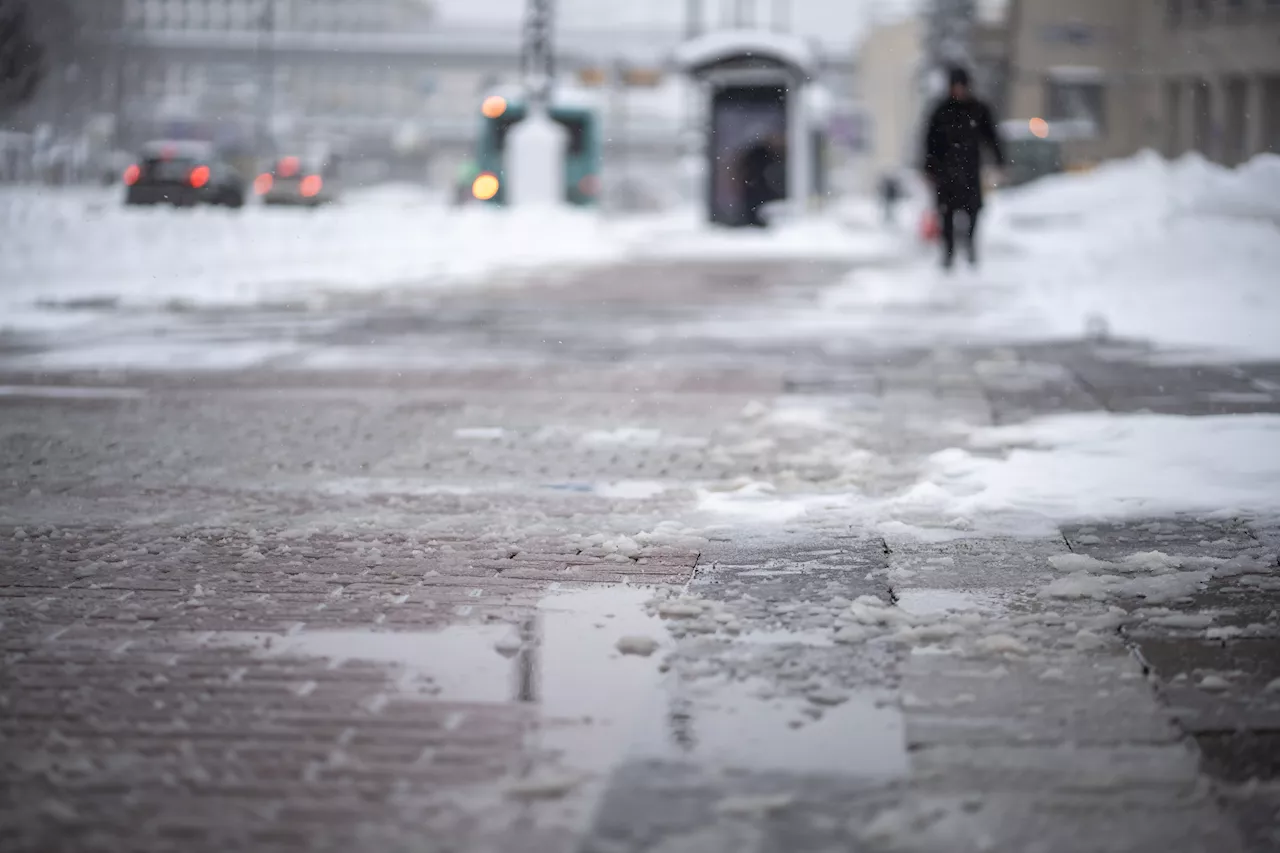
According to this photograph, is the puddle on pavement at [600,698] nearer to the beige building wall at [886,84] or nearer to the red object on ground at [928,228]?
the red object on ground at [928,228]

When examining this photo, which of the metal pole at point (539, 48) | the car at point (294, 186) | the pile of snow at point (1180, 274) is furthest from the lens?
the car at point (294, 186)

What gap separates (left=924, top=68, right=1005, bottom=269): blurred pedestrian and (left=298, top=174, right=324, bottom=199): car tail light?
31283 millimetres

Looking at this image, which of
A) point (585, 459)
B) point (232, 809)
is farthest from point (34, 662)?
point (585, 459)

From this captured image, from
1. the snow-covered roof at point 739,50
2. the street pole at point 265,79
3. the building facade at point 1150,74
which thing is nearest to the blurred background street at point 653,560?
the snow-covered roof at point 739,50

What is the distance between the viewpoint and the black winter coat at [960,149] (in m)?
17.9

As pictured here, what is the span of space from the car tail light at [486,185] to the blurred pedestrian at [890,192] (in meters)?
10.4

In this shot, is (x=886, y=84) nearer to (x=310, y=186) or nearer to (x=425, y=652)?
(x=310, y=186)

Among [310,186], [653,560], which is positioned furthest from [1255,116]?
[653,560]

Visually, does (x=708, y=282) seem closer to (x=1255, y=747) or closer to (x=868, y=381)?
(x=868, y=381)

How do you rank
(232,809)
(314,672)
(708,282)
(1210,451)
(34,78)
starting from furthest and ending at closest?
(34,78), (708,282), (1210,451), (314,672), (232,809)

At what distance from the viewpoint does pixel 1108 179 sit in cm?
2995

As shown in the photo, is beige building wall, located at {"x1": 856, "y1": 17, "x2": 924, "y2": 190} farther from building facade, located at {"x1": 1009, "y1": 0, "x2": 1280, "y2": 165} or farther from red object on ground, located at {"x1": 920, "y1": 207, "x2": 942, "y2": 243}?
red object on ground, located at {"x1": 920, "y1": 207, "x2": 942, "y2": 243}

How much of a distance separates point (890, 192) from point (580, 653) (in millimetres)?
43773

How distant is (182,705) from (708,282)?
16.5 metres
